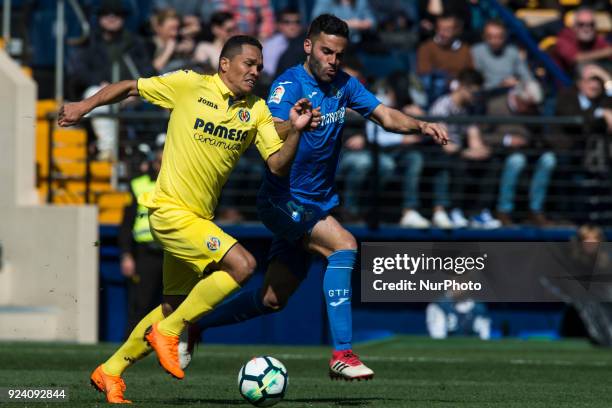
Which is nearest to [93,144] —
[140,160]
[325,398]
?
[140,160]

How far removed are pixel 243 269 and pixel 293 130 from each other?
88cm

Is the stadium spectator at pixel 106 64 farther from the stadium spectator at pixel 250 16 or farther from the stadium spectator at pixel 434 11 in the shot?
the stadium spectator at pixel 434 11

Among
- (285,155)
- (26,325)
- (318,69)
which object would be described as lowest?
(26,325)

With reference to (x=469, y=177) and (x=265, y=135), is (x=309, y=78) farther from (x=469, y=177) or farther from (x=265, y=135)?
(x=469, y=177)

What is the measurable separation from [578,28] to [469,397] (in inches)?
412

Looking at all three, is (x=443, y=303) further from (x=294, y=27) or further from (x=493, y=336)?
(x=294, y=27)

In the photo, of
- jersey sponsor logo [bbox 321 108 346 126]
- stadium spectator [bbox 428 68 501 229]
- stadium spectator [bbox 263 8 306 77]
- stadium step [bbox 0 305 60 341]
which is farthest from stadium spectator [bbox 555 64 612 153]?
jersey sponsor logo [bbox 321 108 346 126]

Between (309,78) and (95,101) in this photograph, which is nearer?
(95,101)

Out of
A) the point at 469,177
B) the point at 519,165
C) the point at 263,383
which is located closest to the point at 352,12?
the point at 469,177

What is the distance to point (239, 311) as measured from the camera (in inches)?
429

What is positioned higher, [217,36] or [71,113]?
[217,36]

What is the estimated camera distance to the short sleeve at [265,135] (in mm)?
9211

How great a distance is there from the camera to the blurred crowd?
17.1m

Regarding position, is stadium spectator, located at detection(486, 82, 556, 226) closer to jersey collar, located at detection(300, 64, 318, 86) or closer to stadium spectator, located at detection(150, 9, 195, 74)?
stadium spectator, located at detection(150, 9, 195, 74)
